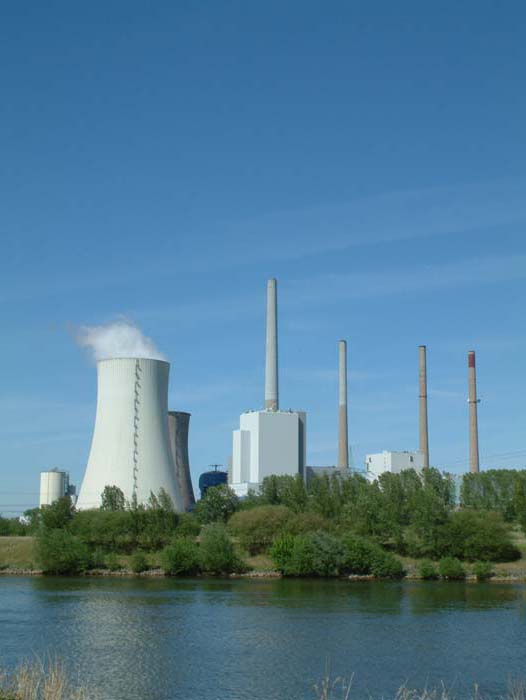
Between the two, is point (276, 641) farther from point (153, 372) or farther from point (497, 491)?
point (497, 491)

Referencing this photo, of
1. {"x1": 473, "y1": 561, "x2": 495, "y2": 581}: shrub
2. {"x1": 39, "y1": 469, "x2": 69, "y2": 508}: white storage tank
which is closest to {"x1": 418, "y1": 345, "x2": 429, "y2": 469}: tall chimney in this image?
{"x1": 473, "y1": 561, "x2": 495, "y2": 581}: shrub

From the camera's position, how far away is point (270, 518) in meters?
31.7

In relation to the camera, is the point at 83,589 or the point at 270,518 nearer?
the point at 83,589

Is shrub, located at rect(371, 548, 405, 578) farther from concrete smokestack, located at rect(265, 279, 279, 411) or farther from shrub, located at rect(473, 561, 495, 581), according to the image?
concrete smokestack, located at rect(265, 279, 279, 411)

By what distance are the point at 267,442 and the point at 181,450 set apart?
4.24 m

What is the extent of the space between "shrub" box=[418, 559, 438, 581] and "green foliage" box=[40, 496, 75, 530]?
12.9 metres

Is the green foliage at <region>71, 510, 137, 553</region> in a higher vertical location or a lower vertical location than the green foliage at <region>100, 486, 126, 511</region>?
lower

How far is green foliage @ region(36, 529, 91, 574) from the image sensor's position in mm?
29344

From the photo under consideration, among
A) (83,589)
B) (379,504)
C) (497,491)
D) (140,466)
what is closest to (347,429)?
(497,491)

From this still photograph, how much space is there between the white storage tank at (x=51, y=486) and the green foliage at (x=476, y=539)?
98.5 feet

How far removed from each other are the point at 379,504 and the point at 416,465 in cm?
1572

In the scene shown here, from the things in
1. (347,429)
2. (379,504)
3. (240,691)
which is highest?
(347,429)

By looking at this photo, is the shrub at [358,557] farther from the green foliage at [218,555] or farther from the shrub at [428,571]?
the green foliage at [218,555]

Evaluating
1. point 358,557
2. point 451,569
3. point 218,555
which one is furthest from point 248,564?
point 451,569
